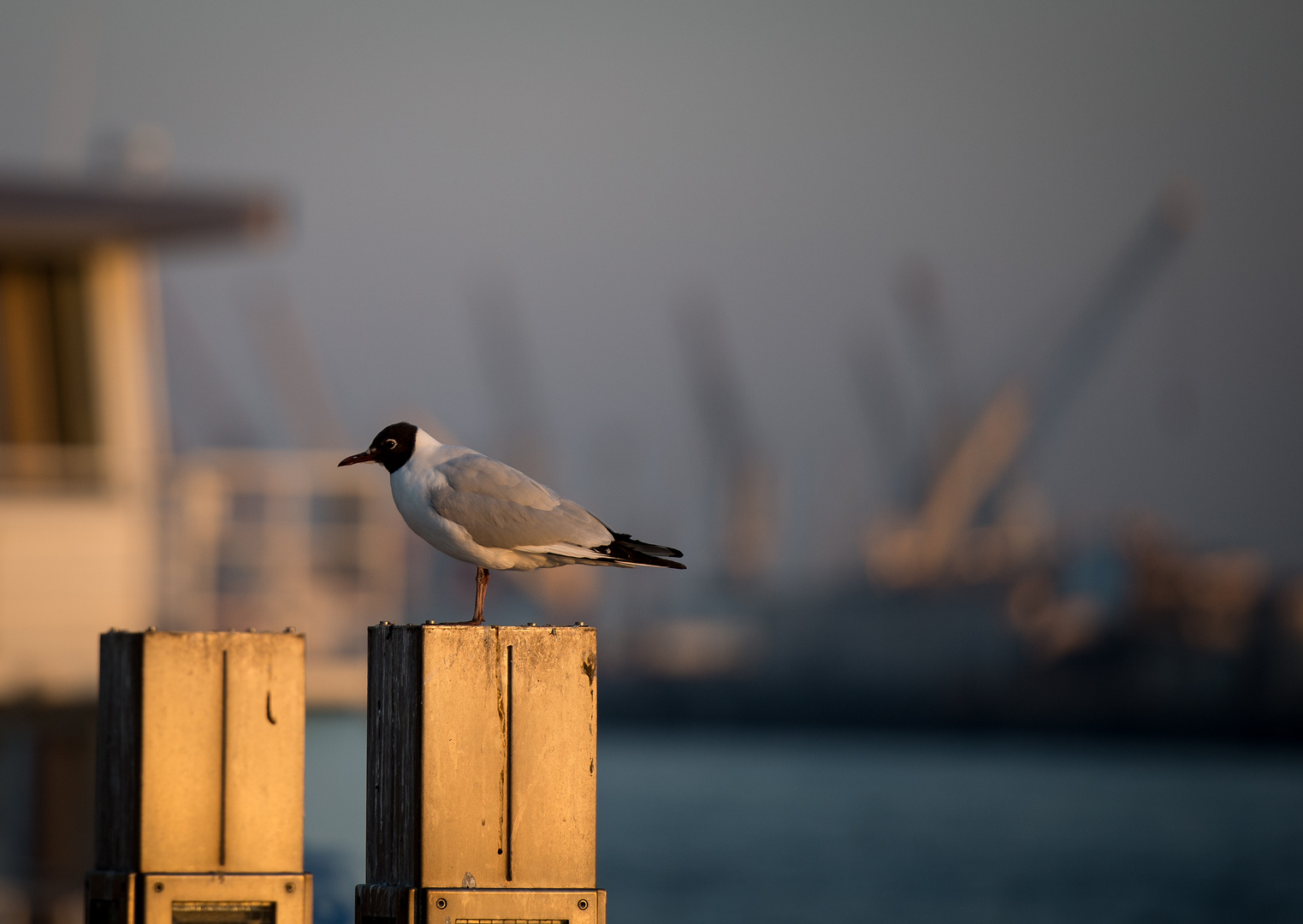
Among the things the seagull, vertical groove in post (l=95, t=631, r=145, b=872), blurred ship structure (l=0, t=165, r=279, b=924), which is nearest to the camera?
vertical groove in post (l=95, t=631, r=145, b=872)

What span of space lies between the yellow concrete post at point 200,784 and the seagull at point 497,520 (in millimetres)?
622

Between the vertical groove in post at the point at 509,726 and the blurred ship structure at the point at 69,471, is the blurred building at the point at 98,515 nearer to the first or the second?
the blurred ship structure at the point at 69,471

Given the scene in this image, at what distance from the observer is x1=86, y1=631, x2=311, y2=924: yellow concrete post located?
576 centimetres

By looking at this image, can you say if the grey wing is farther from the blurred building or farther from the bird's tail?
the blurred building

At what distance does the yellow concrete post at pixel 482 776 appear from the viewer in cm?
508

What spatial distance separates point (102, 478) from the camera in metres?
14.6

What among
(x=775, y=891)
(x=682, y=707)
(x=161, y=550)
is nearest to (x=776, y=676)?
(x=682, y=707)

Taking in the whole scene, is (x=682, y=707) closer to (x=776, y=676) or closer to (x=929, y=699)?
(x=776, y=676)

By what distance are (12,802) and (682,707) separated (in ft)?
420

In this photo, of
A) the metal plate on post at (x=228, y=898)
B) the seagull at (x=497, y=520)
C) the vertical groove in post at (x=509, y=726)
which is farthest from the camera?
the seagull at (x=497, y=520)

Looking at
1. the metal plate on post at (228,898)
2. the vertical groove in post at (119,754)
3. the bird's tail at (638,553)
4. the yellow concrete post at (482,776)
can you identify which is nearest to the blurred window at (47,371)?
the vertical groove in post at (119,754)

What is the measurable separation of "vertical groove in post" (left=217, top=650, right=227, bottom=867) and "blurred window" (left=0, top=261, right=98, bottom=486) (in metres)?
9.16

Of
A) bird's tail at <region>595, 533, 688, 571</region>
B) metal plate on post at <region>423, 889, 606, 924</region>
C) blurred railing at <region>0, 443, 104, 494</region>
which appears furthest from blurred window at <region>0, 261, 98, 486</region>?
metal plate on post at <region>423, 889, 606, 924</region>

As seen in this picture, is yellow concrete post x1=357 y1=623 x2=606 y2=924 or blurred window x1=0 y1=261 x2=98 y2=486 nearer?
yellow concrete post x1=357 y1=623 x2=606 y2=924
